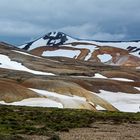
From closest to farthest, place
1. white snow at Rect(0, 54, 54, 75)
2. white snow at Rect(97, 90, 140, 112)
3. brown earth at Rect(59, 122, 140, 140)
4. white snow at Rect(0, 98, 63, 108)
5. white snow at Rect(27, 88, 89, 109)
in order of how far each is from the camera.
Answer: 1. brown earth at Rect(59, 122, 140, 140)
2. white snow at Rect(0, 98, 63, 108)
3. white snow at Rect(27, 88, 89, 109)
4. white snow at Rect(97, 90, 140, 112)
5. white snow at Rect(0, 54, 54, 75)

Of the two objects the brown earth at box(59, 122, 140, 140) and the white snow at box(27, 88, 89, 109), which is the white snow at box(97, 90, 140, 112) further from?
the brown earth at box(59, 122, 140, 140)

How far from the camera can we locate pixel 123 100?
9212 centimetres

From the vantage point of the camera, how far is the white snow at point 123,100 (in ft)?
276

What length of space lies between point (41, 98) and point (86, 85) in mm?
33115

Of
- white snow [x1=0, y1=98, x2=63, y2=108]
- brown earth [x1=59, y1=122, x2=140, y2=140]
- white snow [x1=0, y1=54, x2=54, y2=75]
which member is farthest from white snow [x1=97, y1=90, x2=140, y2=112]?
brown earth [x1=59, y1=122, x2=140, y2=140]

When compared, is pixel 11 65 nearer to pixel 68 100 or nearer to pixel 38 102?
pixel 68 100

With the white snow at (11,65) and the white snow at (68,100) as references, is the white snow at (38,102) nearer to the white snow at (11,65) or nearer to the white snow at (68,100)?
the white snow at (68,100)

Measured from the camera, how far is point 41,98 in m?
69.7

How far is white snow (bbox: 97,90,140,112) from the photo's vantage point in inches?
3307

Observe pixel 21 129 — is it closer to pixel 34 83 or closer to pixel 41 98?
pixel 41 98

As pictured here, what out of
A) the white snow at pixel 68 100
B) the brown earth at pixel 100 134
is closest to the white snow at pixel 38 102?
the white snow at pixel 68 100

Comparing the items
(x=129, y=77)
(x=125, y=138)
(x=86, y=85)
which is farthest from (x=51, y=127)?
(x=129, y=77)

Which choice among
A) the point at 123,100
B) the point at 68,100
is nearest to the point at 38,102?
the point at 68,100

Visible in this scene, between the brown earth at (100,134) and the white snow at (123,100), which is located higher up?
the brown earth at (100,134)
